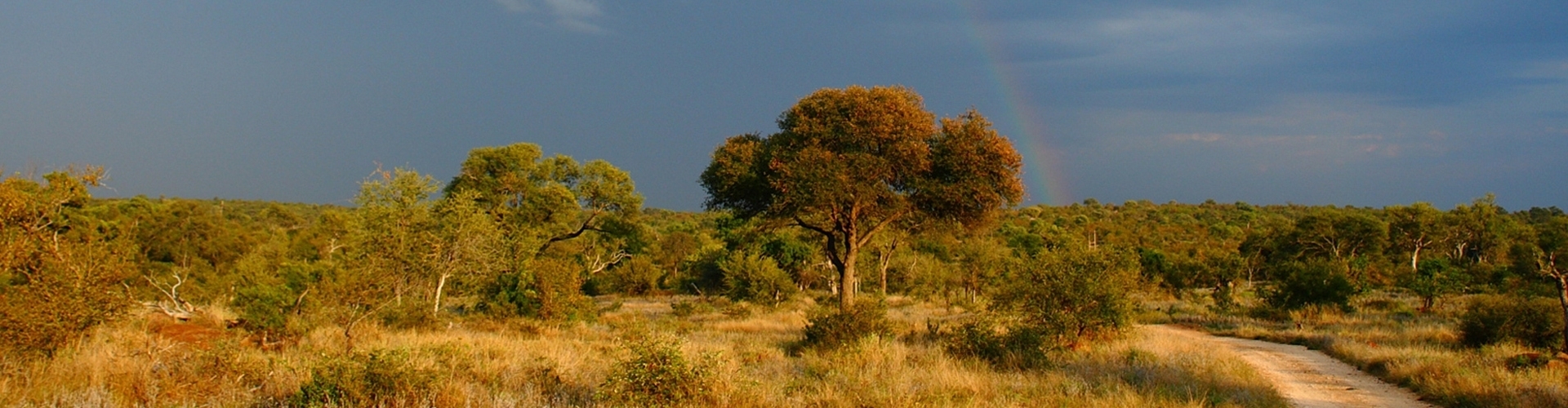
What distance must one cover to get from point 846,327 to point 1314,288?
64.8 feet

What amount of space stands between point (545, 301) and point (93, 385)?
1117 cm

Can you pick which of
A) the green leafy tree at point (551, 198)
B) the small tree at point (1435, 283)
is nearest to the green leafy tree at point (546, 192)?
the green leafy tree at point (551, 198)

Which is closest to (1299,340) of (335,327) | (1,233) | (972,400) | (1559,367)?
(1559,367)

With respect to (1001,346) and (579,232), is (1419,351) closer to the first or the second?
(1001,346)

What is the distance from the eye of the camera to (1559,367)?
12273 millimetres

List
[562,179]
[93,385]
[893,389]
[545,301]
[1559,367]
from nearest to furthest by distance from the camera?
1. [93,385]
2. [893,389]
3. [1559,367]
4. [545,301]
5. [562,179]

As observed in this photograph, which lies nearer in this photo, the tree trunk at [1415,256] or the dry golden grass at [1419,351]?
the dry golden grass at [1419,351]

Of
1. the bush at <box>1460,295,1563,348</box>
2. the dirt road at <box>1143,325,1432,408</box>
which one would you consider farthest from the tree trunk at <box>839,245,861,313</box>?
the bush at <box>1460,295,1563,348</box>

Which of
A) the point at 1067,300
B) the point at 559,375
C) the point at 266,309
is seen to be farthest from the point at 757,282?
the point at 559,375

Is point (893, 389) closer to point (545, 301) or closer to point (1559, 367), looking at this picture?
point (1559, 367)

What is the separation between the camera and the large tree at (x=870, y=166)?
1812cm

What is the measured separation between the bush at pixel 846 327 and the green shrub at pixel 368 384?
7313 mm

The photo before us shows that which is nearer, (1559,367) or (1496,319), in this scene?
(1559,367)

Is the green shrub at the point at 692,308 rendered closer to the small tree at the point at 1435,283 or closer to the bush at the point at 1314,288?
the bush at the point at 1314,288
